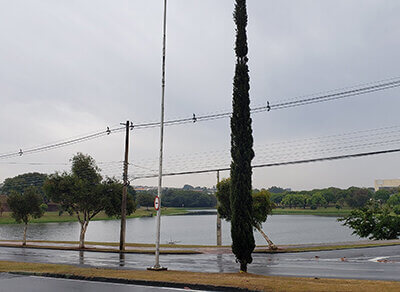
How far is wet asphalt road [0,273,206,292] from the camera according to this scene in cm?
1154

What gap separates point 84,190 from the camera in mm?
35625

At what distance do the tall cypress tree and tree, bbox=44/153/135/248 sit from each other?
2305cm

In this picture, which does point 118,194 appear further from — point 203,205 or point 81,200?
point 203,205

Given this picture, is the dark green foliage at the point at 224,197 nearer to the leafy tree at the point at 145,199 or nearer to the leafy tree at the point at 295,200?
the leafy tree at the point at 145,199

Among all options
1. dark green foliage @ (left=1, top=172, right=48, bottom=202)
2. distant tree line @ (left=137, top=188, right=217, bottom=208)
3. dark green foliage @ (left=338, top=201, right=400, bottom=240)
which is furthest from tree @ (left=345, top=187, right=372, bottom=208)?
dark green foliage @ (left=1, top=172, right=48, bottom=202)

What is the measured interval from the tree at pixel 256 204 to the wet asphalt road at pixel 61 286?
63.8 ft

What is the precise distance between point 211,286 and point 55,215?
112 meters

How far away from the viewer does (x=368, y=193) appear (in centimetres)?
13075

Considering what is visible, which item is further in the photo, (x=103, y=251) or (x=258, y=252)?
(x=103, y=251)

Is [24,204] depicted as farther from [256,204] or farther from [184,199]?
[184,199]

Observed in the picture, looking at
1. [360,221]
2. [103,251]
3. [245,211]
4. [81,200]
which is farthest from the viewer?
[360,221]

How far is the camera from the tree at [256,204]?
30859mm

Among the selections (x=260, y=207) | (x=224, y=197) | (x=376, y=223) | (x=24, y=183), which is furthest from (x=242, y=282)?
(x=24, y=183)

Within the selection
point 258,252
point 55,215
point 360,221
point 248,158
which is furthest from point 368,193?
point 248,158
